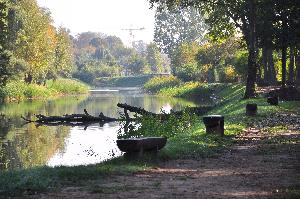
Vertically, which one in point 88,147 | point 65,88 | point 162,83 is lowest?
point 88,147

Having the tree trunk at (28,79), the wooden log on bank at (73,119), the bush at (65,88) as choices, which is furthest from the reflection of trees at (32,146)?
the bush at (65,88)

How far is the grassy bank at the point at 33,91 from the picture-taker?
6550 cm

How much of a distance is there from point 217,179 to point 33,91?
2526 inches

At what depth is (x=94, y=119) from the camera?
38219 millimetres

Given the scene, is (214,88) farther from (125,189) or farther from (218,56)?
(125,189)

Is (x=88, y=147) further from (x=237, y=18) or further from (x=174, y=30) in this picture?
(x=174, y=30)

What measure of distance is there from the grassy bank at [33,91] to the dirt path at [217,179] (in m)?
51.1

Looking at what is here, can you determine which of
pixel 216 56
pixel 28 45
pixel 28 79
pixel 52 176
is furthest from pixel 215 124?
pixel 216 56

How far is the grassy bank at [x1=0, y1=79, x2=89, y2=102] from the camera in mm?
65500

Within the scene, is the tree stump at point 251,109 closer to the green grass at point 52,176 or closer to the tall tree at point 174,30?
the green grass at point 52,176

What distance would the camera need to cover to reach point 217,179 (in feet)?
42.7

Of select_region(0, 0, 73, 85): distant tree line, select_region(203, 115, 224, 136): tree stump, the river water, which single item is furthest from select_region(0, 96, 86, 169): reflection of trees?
select_region(0, 0, 73, 85): distant tree line

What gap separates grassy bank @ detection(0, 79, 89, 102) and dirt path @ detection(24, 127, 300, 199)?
168 ft

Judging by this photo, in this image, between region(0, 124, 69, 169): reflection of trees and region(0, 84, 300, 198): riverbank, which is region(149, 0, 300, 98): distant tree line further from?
region(0, 124, 69, 169): reflection of trees
